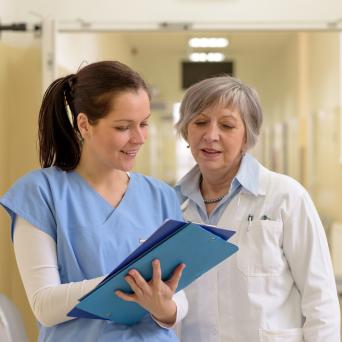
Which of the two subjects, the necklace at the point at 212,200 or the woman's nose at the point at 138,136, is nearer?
the woman's nose at the point at 138,136

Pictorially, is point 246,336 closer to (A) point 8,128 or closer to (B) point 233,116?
(B) point 233,116

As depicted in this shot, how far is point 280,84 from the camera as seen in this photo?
7910 mm

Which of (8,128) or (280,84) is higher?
(280,84)

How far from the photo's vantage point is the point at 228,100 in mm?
1746

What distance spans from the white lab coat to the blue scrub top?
0.37 m

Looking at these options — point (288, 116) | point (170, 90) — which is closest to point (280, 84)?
point (288, 116)

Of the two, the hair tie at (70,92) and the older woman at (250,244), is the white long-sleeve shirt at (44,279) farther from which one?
the older woman at (250,244)

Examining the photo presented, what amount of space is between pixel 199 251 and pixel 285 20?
2.27m

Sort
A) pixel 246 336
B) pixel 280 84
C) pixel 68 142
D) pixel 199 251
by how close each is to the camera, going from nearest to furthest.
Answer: pixel 199 251, pixel 68 142, pixel 246 336, pixel 280 84

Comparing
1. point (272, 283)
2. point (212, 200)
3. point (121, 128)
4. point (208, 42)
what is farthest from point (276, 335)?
point (208, 42)

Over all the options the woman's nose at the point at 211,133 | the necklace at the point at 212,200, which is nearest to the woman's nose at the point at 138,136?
the woman's nose at the point at 211,133

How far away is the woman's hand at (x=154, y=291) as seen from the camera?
120cm

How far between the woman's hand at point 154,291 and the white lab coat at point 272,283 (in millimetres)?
463

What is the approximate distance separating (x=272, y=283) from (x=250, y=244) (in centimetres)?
12
